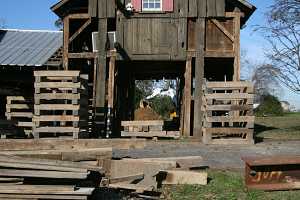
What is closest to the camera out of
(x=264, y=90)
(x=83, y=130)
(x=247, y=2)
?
(x=83, y=130)

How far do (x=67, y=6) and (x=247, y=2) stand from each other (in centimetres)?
748

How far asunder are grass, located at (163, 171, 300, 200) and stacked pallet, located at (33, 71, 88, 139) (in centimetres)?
826

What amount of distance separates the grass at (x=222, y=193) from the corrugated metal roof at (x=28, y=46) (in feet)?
41.4

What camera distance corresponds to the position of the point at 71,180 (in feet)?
28.5

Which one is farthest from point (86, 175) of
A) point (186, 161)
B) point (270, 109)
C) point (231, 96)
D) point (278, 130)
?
point (270, 109)

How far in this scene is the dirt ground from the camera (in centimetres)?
1300

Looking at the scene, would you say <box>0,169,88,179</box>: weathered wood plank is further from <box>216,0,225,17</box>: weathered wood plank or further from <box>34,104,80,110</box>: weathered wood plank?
<box>216,0,225,17</box>: weathered wood plank

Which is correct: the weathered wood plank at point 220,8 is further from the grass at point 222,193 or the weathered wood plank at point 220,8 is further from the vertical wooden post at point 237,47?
the grass at point 222,193

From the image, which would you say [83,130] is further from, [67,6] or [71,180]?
[71,180]

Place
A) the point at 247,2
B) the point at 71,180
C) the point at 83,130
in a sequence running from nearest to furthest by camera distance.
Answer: the point at 71,180 → the point at 83,130 → the point at 247,2

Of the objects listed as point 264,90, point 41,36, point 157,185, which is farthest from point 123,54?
point 264,90

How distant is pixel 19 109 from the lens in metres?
21.8

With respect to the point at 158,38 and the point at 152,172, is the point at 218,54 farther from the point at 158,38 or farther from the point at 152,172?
the point at 152,172

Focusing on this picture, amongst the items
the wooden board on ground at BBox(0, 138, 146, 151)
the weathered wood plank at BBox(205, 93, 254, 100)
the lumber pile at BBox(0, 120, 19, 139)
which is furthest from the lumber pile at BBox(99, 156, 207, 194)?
the lumber pile at BBox(0, 120, 19, 139)
